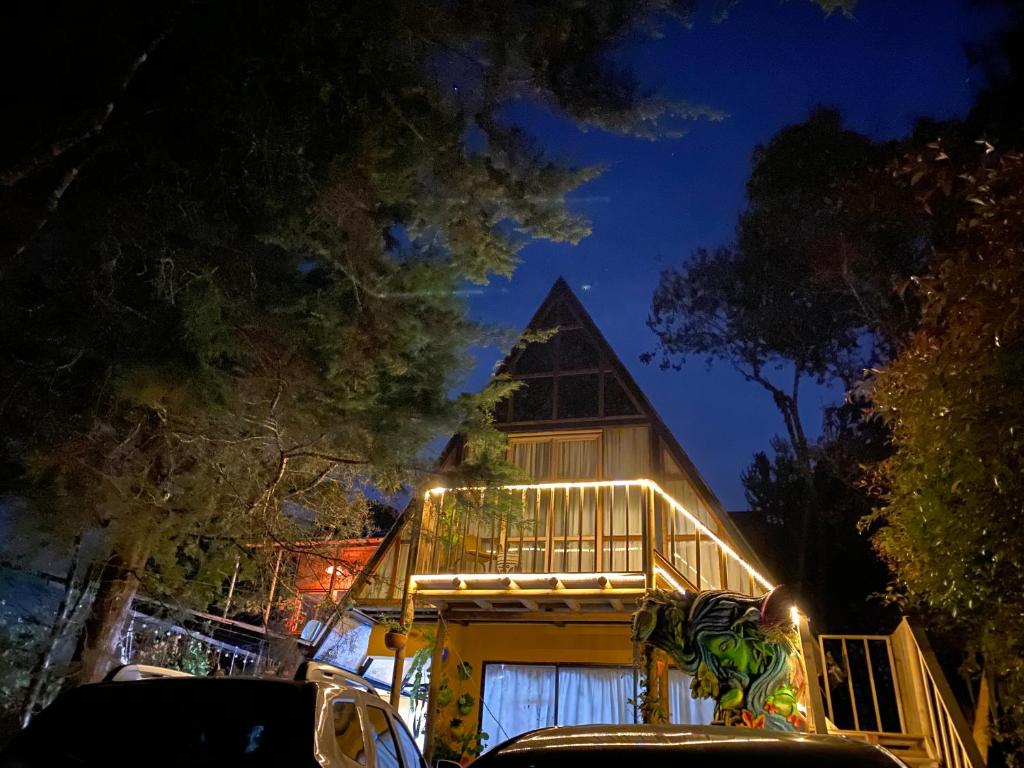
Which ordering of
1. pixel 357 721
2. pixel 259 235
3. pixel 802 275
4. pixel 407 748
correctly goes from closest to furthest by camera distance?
1. pixel 357 721
2. pixel 407 748
3. pixel 259 235
4. pixel 802 275

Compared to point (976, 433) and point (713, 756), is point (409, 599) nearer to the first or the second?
point (976, 433)

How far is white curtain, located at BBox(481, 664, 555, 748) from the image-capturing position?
998 cm

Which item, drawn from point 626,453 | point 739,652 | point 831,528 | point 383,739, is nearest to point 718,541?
point 626,453

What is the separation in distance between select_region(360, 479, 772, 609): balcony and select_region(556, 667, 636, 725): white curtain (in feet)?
4.99

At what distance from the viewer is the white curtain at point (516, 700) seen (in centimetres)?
998

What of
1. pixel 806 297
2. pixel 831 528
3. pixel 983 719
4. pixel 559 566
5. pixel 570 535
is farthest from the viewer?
pixel 831 528

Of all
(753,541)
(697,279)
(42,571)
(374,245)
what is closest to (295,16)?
(374,245)

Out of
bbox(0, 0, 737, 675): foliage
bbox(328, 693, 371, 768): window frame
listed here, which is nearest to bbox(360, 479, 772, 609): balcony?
bbox(0, 0, 737, 675): foliage

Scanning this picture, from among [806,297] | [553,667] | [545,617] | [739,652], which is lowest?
[553,667]

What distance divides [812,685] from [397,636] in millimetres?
5307

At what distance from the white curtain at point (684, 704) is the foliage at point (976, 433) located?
3.67m

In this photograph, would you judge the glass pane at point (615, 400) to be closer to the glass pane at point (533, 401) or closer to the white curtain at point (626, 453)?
the white curtain at point (626, 453)

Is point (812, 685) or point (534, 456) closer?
point (812, 685)

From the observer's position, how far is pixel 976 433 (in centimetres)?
554
